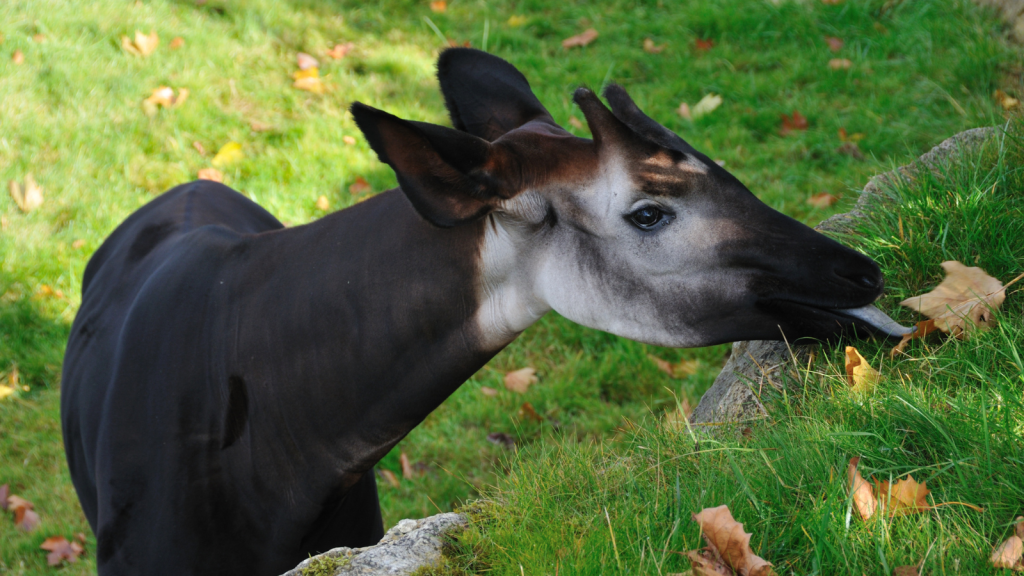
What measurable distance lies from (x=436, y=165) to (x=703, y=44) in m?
5.36

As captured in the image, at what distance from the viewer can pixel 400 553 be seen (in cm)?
196

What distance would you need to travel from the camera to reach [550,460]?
2.27m

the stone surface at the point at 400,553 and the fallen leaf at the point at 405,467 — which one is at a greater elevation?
the stone surface at the point at 400,553

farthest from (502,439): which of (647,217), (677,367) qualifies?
(647,217)

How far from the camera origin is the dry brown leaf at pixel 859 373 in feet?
6.97

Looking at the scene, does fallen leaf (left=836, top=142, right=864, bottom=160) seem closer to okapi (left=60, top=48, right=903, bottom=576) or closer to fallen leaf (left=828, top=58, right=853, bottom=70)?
fallen leaf (left=828, top=58, right=853, bottom=70)

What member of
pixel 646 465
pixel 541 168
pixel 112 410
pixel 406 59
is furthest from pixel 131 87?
pixel 646 465

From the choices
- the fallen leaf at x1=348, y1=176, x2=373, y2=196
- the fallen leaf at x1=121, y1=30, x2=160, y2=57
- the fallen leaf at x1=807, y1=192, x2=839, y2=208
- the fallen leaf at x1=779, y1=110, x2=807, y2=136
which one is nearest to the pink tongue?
the fallen leaf at x1=807, y1=192, x2=839, y2=208

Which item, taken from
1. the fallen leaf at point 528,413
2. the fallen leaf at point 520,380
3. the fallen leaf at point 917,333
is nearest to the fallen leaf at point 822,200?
the fallen leaf at point 520,380

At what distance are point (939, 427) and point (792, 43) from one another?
5318 mm

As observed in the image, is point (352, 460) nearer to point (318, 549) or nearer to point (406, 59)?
point (318, 549)

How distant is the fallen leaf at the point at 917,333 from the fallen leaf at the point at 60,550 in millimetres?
3921

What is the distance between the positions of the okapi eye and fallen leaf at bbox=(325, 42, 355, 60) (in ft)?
18.1

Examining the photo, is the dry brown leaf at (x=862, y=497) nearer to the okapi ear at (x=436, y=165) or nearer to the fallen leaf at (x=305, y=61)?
the okapi ear at (x=436, y=165)
